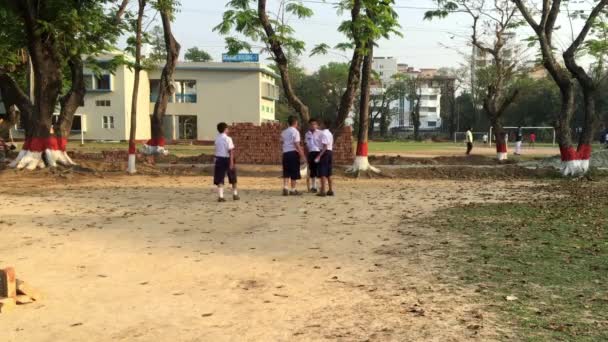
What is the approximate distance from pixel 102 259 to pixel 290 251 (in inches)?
86.1

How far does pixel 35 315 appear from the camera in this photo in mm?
4375

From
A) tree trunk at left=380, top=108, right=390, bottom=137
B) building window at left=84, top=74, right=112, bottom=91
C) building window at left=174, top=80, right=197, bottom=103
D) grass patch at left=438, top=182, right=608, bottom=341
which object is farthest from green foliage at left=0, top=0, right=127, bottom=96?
tree trunk at left=380, top=108, right=390, bottom=137

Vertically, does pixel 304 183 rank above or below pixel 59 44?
below

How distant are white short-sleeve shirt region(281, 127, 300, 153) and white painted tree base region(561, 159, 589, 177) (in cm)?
994

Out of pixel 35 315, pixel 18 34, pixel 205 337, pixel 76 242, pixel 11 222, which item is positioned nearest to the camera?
pixel 205 337

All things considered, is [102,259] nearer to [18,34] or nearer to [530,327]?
[530,327]

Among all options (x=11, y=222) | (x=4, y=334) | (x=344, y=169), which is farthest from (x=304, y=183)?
(x=4, y=334)

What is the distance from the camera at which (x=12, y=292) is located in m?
4.56

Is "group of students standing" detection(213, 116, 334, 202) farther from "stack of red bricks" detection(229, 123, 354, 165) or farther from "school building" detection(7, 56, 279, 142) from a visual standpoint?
"school building" detection(7, 56, 279, 142)

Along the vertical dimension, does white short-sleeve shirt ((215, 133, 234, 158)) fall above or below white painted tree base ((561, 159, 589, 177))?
above

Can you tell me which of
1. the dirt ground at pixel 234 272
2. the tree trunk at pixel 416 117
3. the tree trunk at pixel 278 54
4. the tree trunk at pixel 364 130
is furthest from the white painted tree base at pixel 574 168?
the tree trunk at pixel 416 117

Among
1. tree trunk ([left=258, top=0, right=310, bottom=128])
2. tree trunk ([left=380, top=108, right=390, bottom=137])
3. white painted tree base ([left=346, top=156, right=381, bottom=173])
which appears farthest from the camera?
tree trunk ([left=380, top=108, right=390, bottom=137])

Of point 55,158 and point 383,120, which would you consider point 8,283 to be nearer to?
point 55,158

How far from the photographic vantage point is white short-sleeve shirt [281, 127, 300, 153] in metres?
11.7
